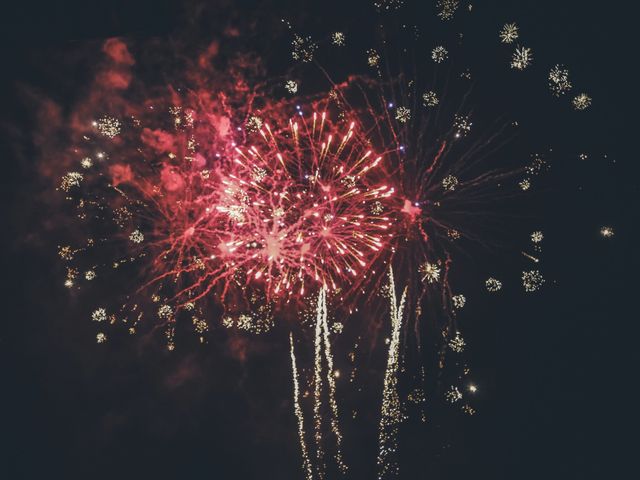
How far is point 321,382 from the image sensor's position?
3717mm

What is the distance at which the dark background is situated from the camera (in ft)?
10.5

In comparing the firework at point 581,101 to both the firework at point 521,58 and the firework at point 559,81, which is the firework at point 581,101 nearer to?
the firework at point 559,81

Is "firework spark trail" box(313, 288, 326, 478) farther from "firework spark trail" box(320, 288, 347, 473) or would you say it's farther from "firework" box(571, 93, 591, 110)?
"firework" box(571, 93, 591, 110)

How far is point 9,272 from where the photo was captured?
3.73 meters

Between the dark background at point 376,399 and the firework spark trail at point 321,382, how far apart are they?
29 centimetres

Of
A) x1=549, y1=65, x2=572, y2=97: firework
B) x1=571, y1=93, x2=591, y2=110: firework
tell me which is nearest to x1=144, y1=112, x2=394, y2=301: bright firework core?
x1=549, y1=65, x2=572, y2=97: firework

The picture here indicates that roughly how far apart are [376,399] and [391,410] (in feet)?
0.63

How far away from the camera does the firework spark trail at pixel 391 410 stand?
353 cm

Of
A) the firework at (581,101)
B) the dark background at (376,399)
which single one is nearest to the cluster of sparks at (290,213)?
the firework at (581,101)

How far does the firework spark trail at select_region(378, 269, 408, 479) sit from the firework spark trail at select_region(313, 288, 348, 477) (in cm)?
44

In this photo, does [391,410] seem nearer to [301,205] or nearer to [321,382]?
[321,382]

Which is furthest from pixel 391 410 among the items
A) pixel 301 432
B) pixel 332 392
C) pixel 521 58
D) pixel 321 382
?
pixel 521 58

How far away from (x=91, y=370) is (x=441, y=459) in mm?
3835

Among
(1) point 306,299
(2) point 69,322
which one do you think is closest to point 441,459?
(1) point 306,299
